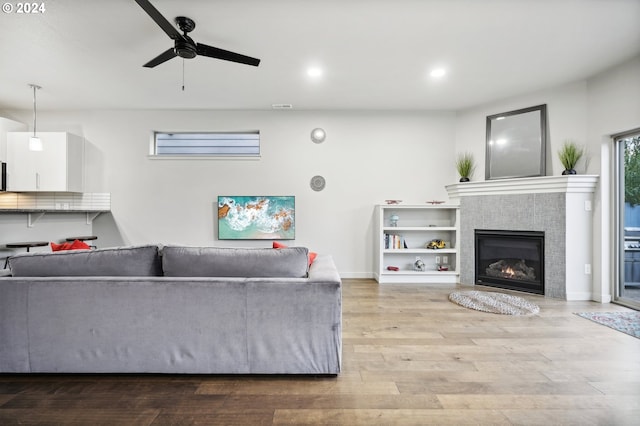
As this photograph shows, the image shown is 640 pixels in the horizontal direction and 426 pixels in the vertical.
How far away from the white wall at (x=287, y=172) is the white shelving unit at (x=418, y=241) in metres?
0.25

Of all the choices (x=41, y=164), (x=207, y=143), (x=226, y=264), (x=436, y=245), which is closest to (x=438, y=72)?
(x=436, y=245)

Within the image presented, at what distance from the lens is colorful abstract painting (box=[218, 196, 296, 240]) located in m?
4.88

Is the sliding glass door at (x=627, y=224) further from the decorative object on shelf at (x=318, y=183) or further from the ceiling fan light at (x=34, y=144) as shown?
the ceiling fan light at (x=34, y=144)

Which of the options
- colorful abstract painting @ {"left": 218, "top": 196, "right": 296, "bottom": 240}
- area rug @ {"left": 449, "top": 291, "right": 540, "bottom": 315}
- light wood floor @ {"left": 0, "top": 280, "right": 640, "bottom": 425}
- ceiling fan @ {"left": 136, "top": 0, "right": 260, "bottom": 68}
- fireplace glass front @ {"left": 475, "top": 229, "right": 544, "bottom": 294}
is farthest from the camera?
colorful abstract painting @ {"left": 218, "top": 196, "right": 296, "bottom": 240}

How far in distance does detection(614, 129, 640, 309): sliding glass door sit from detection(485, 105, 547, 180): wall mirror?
0.75 meters

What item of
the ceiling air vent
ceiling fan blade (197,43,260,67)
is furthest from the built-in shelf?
ceiling fan blade (197,43,260,67)

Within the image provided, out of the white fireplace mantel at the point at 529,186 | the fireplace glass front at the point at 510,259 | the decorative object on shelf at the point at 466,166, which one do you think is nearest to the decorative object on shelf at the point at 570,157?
the white fireplace mantel at the point at 529,186

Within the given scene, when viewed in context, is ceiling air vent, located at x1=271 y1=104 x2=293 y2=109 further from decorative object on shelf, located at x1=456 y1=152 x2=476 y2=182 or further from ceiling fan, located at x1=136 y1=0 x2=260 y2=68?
decorative object on shelf, located at x1=456 y1=152 x2=476 y2=182

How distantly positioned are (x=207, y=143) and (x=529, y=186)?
4771 millimetres

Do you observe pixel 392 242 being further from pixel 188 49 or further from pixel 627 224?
pixel 188 49

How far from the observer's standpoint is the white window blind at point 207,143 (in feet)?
16.7

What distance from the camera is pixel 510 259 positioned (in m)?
4.26

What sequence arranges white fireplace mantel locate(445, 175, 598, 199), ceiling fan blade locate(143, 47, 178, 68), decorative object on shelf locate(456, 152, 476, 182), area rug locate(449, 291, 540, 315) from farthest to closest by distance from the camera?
decorative object on shelf locate(456, 152, 476, 182)
white fireplace mantel locate(445, 175, 598, 199)
area rug locate(449, 291, 540, 315)
ceiling fan blade locate(143, 47, 178, 68)

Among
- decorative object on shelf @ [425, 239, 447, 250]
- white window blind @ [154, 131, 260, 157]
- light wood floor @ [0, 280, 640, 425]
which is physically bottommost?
light wood floor @ [0, 280, 640, 425]
